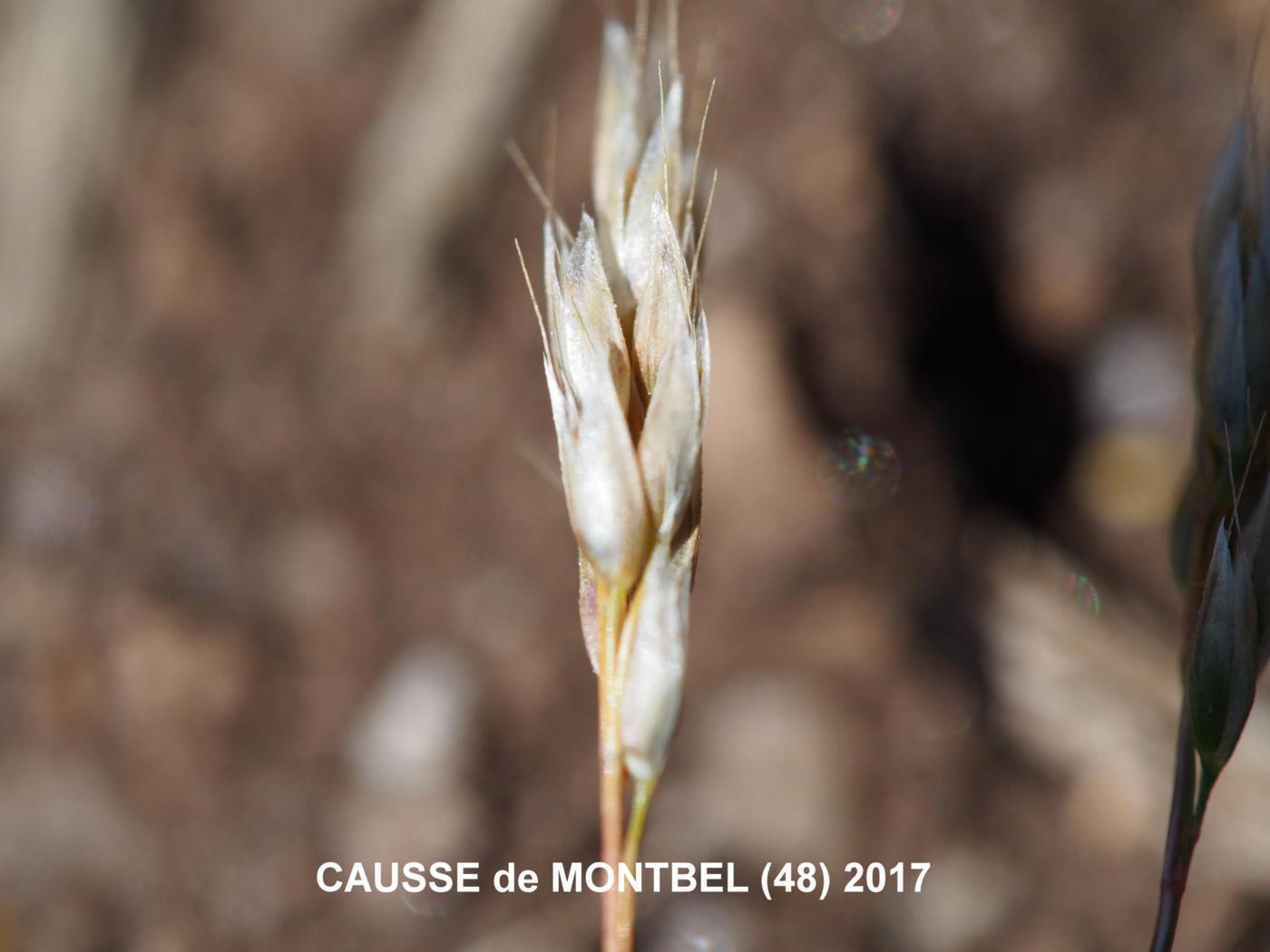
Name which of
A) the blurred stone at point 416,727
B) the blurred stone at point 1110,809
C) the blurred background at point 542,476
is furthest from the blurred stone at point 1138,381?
the blurred stone at point 416,727

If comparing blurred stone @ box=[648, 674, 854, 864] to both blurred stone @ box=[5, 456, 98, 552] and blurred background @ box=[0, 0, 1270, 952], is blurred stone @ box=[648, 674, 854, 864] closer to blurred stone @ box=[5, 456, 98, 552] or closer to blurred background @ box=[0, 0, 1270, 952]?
blurred background @ box=[0, 0, 1270, 952]

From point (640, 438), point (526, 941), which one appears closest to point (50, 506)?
point (526, 941)

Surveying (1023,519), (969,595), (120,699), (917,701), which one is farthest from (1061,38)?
(120,699)

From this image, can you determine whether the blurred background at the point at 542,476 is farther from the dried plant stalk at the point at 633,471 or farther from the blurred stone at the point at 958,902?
the dried plant stalk at the point at 633,471

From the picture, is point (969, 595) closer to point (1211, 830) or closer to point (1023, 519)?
point (1023, 519)

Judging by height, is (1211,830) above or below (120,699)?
below

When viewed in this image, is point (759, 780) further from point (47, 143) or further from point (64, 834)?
point (47, 143)

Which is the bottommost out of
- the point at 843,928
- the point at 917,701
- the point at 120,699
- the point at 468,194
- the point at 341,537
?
the point at 843,928
